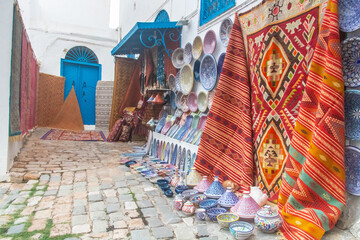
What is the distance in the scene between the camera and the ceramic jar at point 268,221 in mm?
1784

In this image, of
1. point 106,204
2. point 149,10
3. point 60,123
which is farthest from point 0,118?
point 60,123

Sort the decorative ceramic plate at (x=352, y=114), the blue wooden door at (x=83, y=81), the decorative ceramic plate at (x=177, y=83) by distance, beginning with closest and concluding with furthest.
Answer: the decorative ceramic plate at (x=352, y=114) → the decorative ceramic plate at (x=177, y=83) → the blue wooden door at (x=83, y=81)

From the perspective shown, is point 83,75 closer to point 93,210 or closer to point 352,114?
point 93,210

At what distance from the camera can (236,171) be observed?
8.94 ft

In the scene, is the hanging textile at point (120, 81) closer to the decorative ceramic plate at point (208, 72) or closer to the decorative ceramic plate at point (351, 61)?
Result: the decorative ceramic plate at point (208, 72)

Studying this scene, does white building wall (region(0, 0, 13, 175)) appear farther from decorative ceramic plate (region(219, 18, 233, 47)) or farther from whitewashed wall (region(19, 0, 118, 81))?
whitewashed wall (region(19, 0, 118, 81))

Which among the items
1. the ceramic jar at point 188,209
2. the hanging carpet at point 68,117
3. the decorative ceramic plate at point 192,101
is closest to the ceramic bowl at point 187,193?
the ceramic jar at point 188,209

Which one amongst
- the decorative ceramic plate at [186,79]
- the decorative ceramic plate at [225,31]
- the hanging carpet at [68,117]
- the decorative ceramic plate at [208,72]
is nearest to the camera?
the decorative ceramic plate at [225,31]

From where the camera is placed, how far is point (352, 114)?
183 cm

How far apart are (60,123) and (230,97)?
26.5 feet

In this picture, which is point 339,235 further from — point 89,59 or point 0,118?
point 89,59

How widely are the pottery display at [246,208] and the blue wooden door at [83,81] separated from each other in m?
10.4

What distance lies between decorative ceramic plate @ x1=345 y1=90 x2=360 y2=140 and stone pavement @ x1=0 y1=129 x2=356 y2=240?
66 centimetres

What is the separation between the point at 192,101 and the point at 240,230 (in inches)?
98.9
